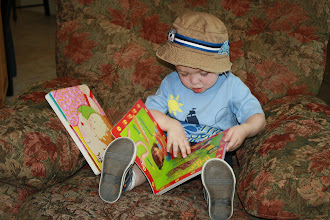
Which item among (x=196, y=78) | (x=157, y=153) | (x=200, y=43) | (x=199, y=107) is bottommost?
(x=157, y=153)

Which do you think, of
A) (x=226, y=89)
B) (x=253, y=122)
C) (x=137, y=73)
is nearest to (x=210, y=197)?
(x=253, y=122)

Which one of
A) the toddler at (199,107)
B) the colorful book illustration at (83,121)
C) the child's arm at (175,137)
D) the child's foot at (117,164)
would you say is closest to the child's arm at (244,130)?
the toddler at (199,107)

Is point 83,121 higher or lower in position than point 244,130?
lower

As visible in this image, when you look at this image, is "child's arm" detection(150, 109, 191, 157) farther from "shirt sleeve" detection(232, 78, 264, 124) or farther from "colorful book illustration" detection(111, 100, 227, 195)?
"shirt sleeve" detection(232, 78, 264, 124)

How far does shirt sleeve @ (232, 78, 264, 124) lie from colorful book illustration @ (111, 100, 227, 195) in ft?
0.42

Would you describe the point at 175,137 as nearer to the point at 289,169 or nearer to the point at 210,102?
the point at 210,102

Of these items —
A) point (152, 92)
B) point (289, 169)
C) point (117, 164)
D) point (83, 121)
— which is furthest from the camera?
point (152, 92)

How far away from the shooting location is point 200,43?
139 centimetres

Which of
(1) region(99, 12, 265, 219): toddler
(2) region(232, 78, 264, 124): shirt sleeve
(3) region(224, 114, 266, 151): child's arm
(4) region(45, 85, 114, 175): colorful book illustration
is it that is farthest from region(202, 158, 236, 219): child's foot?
(4) region(45, 85, 114, 175): colorful book illustration

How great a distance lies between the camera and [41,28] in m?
5.48

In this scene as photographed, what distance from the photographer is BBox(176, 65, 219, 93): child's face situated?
1.47 m

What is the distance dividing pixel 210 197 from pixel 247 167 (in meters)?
0.18

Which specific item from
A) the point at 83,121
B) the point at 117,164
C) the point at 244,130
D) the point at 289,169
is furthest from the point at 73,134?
the point at 289,169

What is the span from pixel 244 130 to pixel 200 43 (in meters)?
0.35
